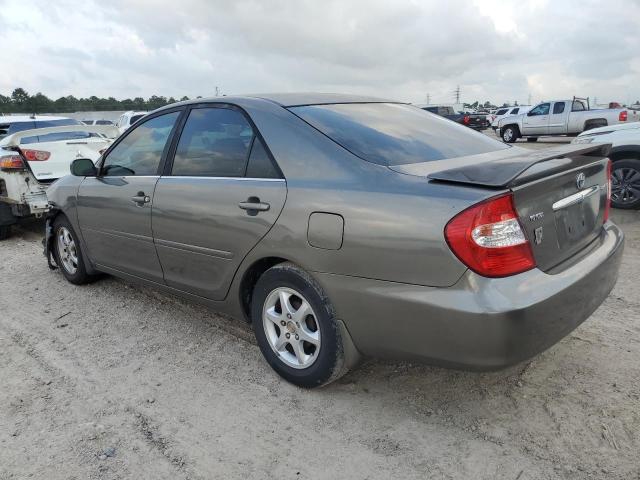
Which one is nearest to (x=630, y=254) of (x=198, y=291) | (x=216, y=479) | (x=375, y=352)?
(x=375, y=352)

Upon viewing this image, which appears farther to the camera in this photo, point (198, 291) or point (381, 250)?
point (198, 291)

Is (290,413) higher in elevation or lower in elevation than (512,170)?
lower

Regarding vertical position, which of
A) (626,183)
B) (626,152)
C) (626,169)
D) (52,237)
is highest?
(52,237)

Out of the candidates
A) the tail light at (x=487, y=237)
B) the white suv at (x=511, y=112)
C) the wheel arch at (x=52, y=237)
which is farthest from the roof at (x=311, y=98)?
the white suv at (x=511, y=112)

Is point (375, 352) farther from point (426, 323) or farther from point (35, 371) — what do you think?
point (35, 371)

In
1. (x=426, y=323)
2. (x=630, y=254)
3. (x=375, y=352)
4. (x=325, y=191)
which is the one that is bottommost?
(x=630, y=254)

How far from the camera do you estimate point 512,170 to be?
224cm

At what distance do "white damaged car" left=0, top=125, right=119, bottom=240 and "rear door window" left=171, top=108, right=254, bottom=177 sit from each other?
13.9 feet

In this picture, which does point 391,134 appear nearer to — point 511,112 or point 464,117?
point 511,112

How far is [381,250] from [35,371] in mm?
2393

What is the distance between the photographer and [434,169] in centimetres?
254

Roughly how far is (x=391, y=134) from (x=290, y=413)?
1.62 metres

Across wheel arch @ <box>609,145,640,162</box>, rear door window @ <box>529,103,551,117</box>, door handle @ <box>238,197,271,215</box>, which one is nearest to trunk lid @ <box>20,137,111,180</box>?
door handle @ <box>238,197,271,215</box>

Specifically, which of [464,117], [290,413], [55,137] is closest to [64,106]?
[464,117]
